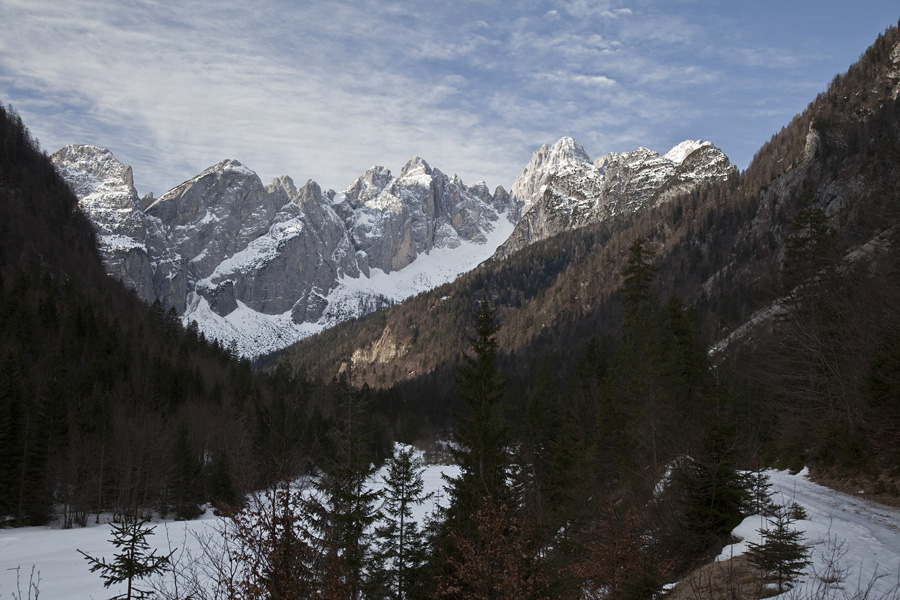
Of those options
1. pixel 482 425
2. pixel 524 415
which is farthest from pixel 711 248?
pixel 482 425

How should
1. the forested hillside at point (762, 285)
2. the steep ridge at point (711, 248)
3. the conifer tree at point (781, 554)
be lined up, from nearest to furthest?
the conifer tree at point (781, 554), the forested hillside at point (762, 285), the steep ridge at point (711, 248)

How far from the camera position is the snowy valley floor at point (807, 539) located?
960 centimetres

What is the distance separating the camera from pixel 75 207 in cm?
11138

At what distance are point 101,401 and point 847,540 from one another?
5041cm

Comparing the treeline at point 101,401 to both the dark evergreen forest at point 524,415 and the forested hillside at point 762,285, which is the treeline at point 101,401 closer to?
the dark evergreen forest at point 524,415

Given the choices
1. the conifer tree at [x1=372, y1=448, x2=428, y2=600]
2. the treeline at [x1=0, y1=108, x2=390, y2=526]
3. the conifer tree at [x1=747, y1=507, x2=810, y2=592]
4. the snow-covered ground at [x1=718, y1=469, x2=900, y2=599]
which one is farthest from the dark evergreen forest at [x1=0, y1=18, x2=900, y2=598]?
the conifer tree at [x1=747, y1=507, x2=810, y2=592]

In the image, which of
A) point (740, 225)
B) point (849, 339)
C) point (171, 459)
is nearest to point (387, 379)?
point (740, 225)

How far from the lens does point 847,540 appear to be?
10.9 metres

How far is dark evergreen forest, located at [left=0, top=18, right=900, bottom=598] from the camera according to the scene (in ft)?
39.5

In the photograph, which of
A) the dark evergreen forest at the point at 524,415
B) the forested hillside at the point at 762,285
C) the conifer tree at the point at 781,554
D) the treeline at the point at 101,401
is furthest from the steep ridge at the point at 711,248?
the treeline at the point at 101,401

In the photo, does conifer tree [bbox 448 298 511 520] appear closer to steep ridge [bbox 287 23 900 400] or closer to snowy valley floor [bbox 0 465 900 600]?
snowy valley floor [bbox 0 465 900 600]

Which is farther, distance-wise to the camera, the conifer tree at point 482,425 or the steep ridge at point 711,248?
the steep ridge at point 711,248

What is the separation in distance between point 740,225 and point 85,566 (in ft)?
394

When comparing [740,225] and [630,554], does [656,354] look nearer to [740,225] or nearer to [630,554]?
[630,554]
